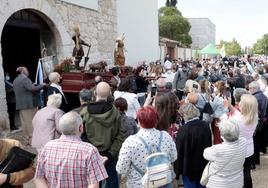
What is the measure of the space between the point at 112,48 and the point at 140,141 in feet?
34.6

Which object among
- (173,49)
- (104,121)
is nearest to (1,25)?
(104,121)

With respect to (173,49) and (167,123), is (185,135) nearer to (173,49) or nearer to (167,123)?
(167,123)

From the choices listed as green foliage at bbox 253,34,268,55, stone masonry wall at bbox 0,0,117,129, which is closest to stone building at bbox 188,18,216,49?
green foliage at bbox 253,34,268,55

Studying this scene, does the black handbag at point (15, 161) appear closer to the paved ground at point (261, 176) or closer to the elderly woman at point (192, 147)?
the elderly woman at point (192, 147)

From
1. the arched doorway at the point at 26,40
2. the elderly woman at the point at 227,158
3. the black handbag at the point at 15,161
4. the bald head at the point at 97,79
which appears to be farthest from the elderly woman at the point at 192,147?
the arched doorway at the point at 26,40

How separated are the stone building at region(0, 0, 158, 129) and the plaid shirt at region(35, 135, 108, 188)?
5679mm

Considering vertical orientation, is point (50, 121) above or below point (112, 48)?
below

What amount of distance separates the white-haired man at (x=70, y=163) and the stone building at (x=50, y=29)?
5.65 m

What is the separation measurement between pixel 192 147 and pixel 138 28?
1362cm

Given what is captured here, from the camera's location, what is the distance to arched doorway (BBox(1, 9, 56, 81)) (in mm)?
9640

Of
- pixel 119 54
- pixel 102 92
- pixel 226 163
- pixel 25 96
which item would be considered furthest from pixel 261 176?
pixel 119 54

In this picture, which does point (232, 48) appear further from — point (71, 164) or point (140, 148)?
point (71, 164)

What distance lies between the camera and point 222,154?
12.5 ft

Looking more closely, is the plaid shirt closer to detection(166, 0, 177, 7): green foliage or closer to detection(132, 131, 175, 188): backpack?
detection(132, 131, 175, 188): backpack
